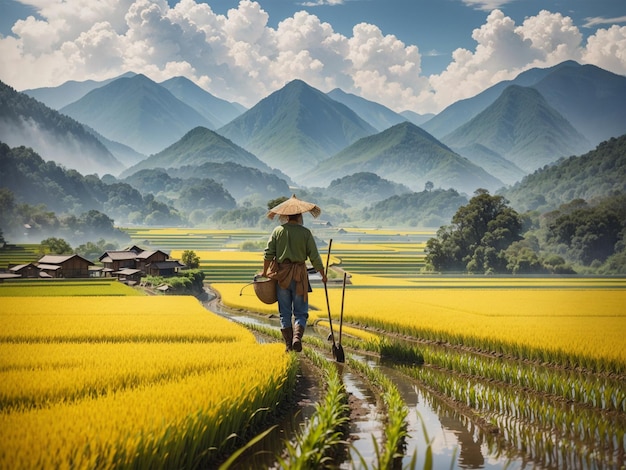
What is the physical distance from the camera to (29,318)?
8.48 meters

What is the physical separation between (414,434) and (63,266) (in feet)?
44.0

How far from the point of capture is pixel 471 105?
3415 inches

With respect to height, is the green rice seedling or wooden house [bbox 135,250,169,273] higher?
wooden house [bbox 135,250,169,273]

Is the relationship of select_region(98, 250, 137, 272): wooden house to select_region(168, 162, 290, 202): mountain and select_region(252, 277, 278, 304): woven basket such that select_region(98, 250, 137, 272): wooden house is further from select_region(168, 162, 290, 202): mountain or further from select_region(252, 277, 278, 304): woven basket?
select_region(168, 162, 290, 202): mountain

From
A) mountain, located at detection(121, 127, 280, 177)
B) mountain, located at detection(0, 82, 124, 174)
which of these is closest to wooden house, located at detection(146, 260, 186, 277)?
mountain, located at detection(0, 82, 124, 174)

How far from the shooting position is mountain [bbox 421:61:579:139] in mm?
19625

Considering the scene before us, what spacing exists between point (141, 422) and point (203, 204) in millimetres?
94252

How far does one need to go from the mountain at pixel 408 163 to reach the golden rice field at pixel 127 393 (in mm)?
138854

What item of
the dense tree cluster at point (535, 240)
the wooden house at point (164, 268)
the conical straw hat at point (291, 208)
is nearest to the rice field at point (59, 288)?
the wooden house at point (164, 268)

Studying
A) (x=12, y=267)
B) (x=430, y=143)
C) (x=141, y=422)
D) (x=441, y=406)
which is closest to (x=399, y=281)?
(x=12, y=267)

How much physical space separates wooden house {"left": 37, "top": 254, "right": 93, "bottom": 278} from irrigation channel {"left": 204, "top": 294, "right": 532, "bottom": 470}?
30.9 ft

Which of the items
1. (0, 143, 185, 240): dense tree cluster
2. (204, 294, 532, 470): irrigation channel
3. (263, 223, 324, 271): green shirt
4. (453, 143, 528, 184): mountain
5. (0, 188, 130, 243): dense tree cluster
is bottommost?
(204, 294, 532, 470): irrigation channel

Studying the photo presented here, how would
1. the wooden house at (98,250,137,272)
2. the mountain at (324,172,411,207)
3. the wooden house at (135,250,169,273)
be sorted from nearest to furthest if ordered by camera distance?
the wooden house at (135,250,169,273) → the wooden house at (98,250,137,272) → the mountain at (324,172,411,207)

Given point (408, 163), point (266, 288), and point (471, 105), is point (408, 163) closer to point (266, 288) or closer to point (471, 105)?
point (471, 105)
